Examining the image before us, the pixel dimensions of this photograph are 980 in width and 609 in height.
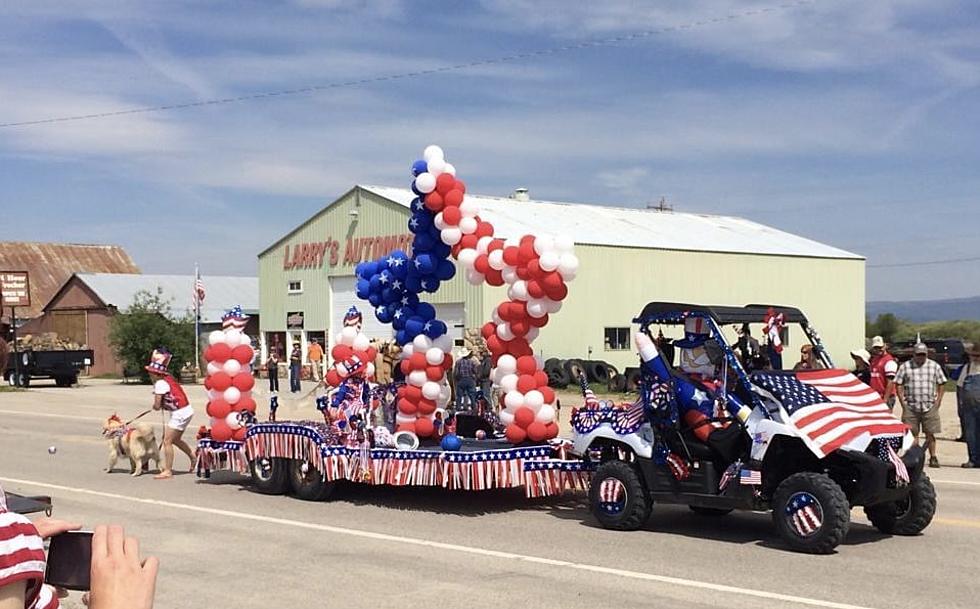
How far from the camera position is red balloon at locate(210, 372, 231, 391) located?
1430cm

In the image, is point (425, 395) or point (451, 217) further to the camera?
point (425, 395)

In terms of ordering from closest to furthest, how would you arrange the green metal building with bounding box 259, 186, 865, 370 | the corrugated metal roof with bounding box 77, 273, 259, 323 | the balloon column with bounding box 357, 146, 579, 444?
the balloon column with bounding box 357, 146, 579, 444
the green metal building with bounding box 259, 186, 865, 370
the corrugated metal roof with bounding box 77, 273, 259, 323

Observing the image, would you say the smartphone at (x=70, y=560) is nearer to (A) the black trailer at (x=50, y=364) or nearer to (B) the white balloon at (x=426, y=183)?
(B) the white balloon at (x=426, y=183)

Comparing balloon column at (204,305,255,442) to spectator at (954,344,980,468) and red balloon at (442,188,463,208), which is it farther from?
spectator at (954,344,980,468)

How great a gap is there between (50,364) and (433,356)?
31.5m

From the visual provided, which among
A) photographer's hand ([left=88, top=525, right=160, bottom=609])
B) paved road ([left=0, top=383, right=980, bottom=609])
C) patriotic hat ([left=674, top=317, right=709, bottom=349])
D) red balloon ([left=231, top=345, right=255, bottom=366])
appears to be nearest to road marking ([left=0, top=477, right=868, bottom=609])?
paved road ([left=0, top=383, right=980, bottom=609])

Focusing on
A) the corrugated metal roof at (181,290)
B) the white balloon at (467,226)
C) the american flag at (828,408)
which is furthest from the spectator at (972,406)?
the corrugated metal roof at (181,290)

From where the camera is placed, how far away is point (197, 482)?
14.6 m

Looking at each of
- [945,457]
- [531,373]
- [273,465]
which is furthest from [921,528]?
[945,457]

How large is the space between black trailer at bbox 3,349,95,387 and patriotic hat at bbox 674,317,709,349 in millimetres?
34678

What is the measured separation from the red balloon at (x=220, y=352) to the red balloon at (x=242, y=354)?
0.21ft

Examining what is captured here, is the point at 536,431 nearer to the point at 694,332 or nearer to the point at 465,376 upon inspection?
the point at 694,332

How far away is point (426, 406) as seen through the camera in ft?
43.8

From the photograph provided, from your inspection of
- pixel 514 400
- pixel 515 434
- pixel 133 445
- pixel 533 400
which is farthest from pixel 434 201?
pixel 133 445
